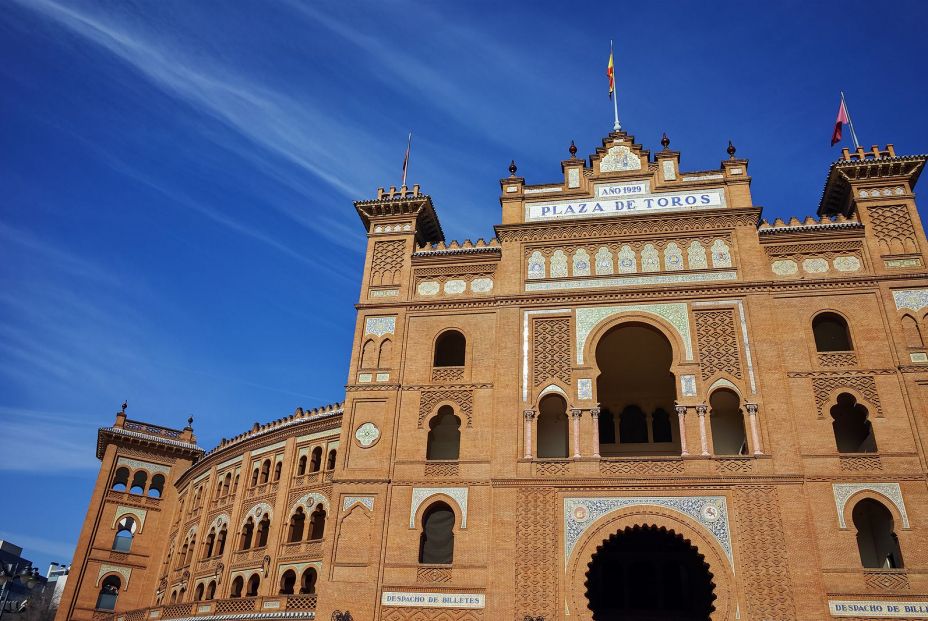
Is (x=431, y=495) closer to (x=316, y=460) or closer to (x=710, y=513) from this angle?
(x=710, y=513)

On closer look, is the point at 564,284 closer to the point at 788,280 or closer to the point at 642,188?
the point at 642,188

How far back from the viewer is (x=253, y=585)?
101 feet

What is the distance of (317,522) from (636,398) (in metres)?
13.7

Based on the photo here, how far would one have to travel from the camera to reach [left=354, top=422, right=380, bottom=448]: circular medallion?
23.5 m

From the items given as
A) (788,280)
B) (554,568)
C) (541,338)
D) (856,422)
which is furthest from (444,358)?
(856,422)

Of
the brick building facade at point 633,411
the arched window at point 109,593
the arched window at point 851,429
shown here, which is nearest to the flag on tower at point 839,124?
the brick building facade at point 633,411

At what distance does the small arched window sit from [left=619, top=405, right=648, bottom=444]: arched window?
497 inches

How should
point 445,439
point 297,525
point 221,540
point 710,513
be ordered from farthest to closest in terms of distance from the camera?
point 221,540 → point 297,525 → point 445,439 → point 710,513

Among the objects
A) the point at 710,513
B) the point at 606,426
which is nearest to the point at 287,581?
the point at 606,426

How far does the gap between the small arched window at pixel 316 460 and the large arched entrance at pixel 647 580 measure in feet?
41.2

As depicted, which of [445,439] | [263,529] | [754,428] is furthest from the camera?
[263,529]

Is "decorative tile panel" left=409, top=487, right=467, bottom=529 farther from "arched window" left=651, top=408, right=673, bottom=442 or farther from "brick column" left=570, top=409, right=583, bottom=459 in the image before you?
"arched window" left=651, top=408, right=673, bottom=442

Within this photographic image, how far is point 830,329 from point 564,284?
890 cm

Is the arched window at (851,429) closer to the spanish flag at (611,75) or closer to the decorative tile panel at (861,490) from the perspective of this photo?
the decorative tile panel at (861,490)
